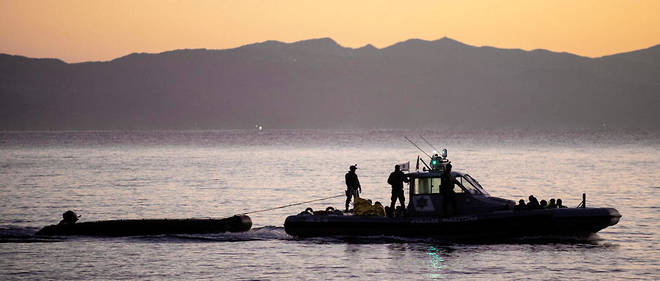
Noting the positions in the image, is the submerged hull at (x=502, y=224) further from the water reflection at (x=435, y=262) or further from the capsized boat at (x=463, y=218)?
the water reflection at (x=435, y=262)

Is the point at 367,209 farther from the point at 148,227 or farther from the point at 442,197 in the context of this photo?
the point at 148,227

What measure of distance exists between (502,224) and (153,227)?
1187cm

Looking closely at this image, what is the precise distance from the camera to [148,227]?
3456 cm

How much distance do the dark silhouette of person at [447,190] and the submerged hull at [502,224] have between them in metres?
0.43

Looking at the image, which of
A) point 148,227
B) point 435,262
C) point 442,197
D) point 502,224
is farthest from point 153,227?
point 502,224

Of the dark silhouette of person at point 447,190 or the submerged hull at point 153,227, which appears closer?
the dark silhouette of person at point 447,190

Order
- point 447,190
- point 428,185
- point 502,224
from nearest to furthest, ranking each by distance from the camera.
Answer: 1. point 502,224
2. point 447,190
3. point 428,185

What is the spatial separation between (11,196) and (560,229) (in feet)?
116

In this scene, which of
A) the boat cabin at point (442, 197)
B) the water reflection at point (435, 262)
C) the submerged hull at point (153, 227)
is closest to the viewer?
the water reflection at point (435, 262)

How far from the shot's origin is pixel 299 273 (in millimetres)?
27344

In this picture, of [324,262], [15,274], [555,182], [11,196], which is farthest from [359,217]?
[555,182]

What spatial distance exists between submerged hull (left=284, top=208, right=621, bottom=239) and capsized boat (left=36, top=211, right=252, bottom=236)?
16.7 feet

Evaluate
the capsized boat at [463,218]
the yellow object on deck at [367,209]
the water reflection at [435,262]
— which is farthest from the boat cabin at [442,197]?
the water reflection at [435,262]

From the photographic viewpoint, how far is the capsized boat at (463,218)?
30562mm
